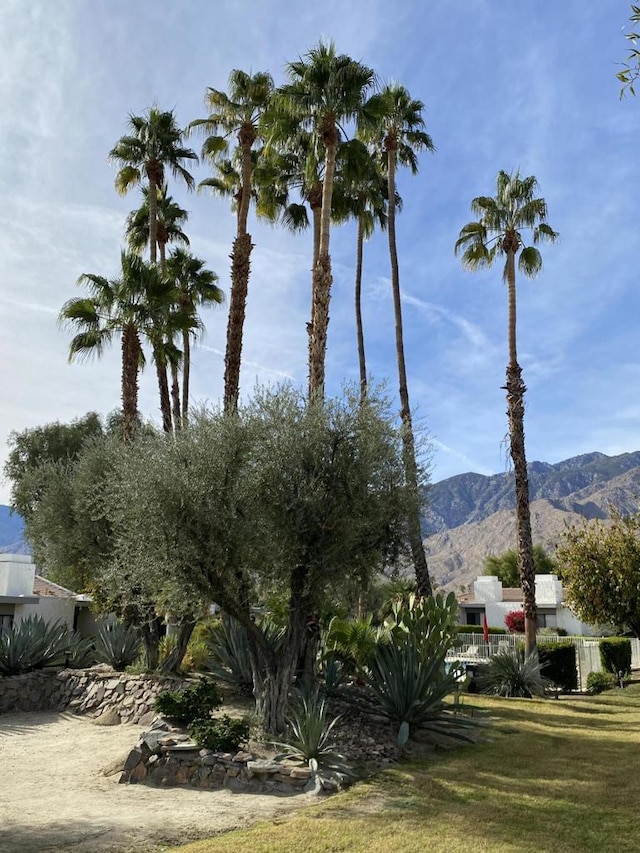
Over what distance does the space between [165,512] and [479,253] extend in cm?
1736

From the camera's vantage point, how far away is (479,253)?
24.9 metres

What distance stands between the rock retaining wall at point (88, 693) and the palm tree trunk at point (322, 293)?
Result: 7.63 meters

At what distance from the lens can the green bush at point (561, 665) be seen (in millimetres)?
23203

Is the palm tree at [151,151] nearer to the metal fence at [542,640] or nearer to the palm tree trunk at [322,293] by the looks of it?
the palm tree trunk at [322,293]

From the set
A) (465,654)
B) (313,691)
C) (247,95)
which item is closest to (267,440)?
(313,691)

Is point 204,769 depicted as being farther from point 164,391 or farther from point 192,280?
point 192,280

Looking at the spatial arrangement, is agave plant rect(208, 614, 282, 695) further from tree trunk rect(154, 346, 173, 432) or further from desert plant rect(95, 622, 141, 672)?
tree trunk rect(154, 346, 173, 432)

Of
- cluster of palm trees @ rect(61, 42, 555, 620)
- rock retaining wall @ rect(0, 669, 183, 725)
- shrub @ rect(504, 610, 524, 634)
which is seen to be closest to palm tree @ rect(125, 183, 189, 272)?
cluster of palm trees @ rect(61, 42, 555, 620)

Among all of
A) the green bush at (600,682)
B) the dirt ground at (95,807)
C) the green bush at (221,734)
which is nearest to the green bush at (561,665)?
the green bush at (600,682)

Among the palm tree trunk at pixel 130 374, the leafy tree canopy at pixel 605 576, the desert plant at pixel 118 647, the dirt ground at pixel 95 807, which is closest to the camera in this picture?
the dirt ground at pixel 95 807

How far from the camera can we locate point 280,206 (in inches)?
947

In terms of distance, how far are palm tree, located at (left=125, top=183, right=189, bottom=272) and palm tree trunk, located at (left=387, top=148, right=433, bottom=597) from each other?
824cm

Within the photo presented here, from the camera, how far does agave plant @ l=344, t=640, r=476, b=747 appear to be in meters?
12.1

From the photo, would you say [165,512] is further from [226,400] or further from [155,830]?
[226,400]
